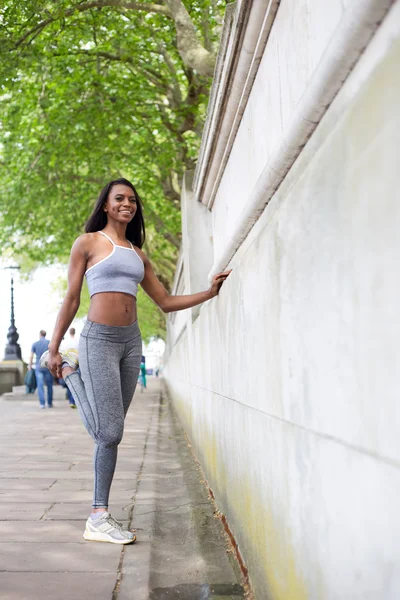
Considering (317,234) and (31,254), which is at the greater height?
(31,254)

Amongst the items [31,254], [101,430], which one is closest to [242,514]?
[101,430]

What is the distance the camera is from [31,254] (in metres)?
24.9

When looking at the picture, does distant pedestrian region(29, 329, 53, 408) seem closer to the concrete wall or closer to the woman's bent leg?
the woman's bent leg

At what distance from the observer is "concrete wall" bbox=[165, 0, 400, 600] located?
137 cm

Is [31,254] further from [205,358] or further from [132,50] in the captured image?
[205,358]

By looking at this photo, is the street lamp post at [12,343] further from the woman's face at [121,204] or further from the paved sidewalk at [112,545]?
the woman's face at [121,204]

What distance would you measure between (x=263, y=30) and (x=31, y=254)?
73.9 feet

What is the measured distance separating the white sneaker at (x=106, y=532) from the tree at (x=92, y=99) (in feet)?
27.1

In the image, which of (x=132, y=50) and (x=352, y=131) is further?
(x=132, y=50)

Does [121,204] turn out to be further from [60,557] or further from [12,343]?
[12,343]

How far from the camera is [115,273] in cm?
422

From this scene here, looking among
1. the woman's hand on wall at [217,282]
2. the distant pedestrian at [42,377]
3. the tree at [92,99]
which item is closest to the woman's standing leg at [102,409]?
the woman's hand on wall at [217,282]

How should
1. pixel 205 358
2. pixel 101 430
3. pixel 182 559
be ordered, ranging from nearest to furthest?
pixel 182 559 < pixel 101 430 < pixel 205 358

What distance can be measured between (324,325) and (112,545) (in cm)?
266
